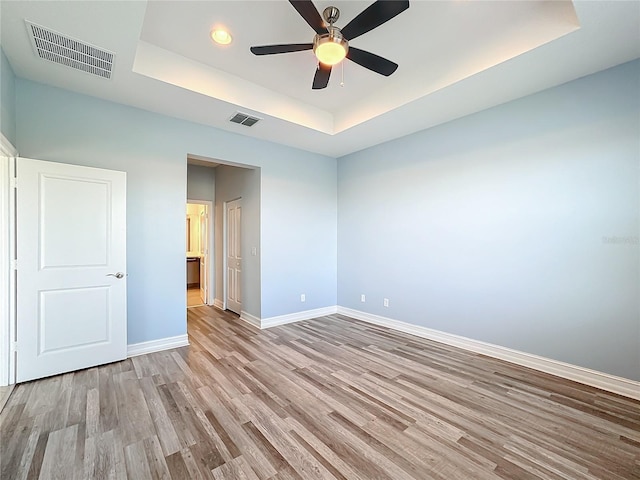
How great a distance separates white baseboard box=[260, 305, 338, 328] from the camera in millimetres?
4605

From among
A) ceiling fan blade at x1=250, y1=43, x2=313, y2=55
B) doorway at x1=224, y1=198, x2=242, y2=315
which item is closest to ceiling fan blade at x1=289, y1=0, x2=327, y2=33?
ceiling fan blade at x1=250, y1=43, x2=313, y2=55

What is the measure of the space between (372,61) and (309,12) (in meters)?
0.71

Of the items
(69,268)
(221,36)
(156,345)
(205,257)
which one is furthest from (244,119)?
(205,257)

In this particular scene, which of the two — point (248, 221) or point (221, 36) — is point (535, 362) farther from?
point (221, 36)

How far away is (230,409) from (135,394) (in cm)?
94

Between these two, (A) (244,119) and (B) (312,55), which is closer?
(B) (312,55)

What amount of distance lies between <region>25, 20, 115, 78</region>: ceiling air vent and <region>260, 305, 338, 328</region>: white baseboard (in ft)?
11.9

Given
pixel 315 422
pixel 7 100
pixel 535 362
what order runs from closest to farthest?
pixel 315 422 < pixel 7 100 < pixel 535 362

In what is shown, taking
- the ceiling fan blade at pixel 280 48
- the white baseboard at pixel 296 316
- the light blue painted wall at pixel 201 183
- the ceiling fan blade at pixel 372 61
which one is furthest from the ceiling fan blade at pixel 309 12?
the light blue painted wall at pixel 201 183

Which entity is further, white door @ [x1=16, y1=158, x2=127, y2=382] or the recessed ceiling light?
white door @ [x1=16, y1=158, x2=127, y2=382]

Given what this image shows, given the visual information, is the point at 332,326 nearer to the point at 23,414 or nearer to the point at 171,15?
the point at 23,414

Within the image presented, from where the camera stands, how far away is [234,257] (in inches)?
219

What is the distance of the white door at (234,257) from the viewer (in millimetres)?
5320

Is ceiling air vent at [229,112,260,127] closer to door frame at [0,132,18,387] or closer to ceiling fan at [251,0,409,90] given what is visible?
ceiling fan at [251,0,409,90]
